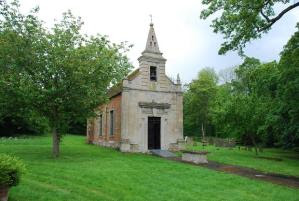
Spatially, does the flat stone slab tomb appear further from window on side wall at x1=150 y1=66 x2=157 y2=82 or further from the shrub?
the shrub

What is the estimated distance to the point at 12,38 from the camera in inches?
774

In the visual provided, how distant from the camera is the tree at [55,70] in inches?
774

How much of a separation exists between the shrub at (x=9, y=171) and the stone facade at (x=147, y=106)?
19.3 meters

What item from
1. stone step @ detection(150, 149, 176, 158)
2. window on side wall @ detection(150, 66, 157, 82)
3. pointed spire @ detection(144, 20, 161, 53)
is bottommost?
stone step @ detection(150, 149, 176, 158)

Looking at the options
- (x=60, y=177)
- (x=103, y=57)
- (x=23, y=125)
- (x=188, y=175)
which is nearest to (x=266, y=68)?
(x=103, y=57)

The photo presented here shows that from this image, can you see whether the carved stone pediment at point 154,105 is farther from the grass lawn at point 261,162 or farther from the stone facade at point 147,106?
the grass lawn at point 261,162

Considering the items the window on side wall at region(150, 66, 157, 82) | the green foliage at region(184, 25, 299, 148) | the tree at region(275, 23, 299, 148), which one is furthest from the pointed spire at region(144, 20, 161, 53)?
the tree at region(275, 23, 299, 148)

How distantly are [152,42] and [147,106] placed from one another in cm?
586

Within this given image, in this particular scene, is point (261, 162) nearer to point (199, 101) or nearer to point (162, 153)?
point (162, 153)

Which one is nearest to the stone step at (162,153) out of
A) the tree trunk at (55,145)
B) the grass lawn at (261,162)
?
the grass lawn at (261,162)

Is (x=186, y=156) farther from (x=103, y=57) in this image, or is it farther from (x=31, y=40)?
(x=31, y=40)

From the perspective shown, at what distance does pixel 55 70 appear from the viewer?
1991 centimetres

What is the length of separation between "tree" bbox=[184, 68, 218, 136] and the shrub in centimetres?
5321

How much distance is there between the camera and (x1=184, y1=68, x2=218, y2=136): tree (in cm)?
6134
